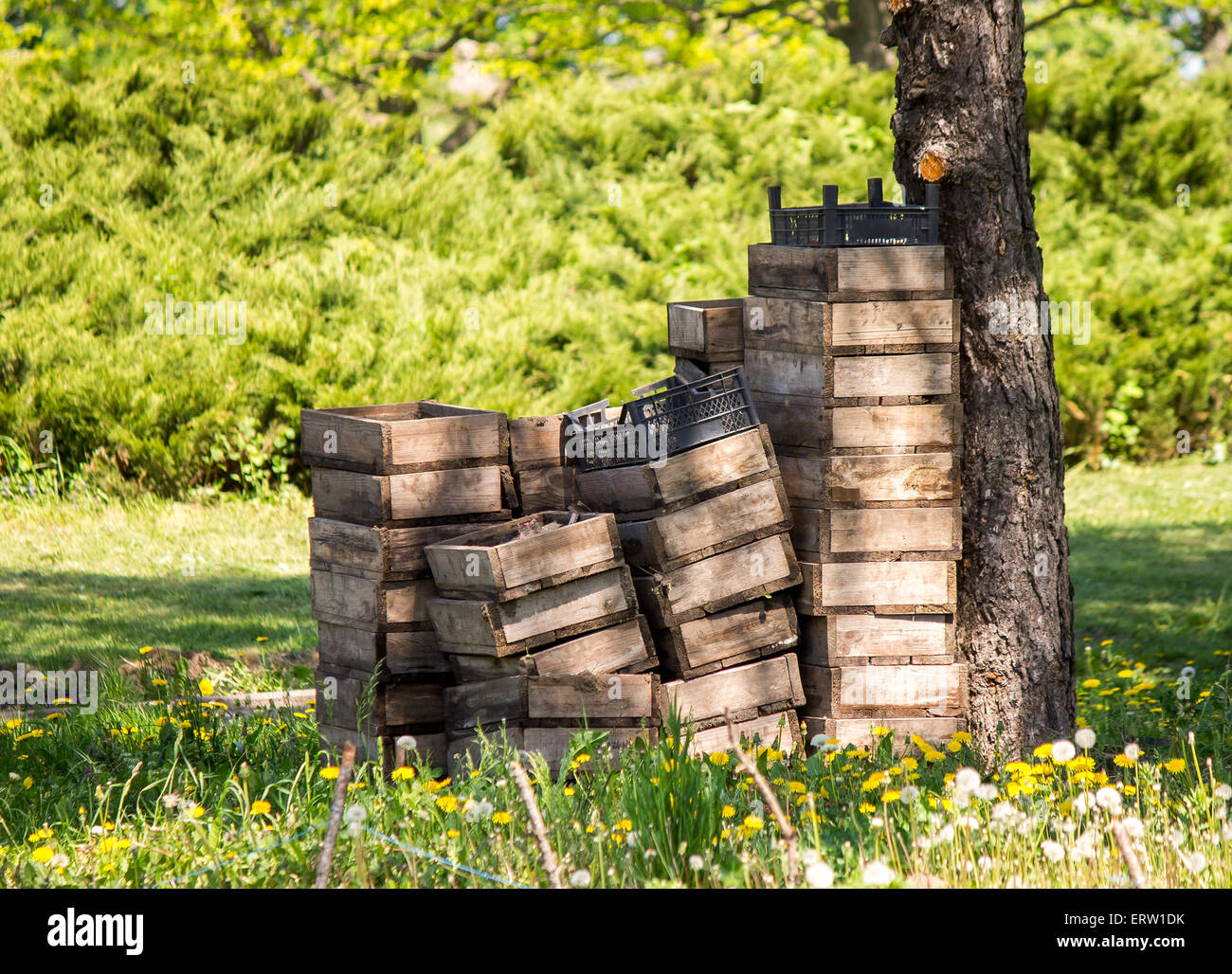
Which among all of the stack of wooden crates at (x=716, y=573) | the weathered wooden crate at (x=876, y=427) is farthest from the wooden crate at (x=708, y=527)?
the weathered wooden crate at (x=876, y=427)

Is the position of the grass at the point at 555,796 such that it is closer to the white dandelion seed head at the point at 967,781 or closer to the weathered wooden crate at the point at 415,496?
the white dandelion seed head at the point at 967,781

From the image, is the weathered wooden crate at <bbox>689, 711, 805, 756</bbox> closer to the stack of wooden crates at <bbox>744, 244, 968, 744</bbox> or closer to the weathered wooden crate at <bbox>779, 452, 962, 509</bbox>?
the stack of wooden crates at <bbox>744, 244, 968, 744</bbox>

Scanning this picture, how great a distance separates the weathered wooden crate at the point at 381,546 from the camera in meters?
4.83

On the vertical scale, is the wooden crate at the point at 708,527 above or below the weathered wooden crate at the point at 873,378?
below

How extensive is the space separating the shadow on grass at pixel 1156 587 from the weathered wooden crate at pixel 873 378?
3439 mm

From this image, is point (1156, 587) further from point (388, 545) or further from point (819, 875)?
point (819, 875)

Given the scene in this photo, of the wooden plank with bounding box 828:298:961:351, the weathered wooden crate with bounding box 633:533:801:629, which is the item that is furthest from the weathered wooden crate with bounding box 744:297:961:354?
the weathered wooden crate with bounding box 633:533:801:629

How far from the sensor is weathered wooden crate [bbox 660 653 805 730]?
4.93 metres

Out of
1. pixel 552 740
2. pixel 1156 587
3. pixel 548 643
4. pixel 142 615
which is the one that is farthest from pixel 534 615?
pixel 1156 587

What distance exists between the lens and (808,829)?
397 centimetres
